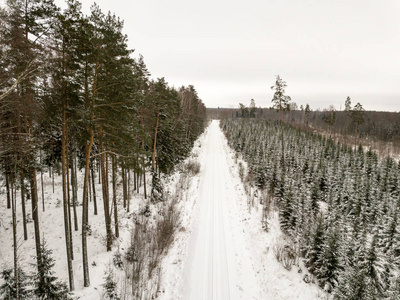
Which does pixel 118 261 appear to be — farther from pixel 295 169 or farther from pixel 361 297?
pixel 295 169

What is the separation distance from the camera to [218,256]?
12.6 meters

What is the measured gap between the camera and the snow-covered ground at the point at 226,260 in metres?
10.1

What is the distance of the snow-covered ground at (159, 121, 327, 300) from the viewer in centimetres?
1011

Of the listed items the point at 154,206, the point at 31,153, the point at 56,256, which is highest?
the point at 31,153

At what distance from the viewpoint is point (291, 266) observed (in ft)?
39.2

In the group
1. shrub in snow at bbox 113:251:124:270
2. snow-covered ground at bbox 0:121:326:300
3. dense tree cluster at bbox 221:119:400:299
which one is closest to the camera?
dense tree cluster at bbox 221:119:400:299

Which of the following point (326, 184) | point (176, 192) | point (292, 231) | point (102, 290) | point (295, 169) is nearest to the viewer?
point (102, 290)

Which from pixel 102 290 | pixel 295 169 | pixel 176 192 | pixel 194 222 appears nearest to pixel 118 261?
pixel 102 290

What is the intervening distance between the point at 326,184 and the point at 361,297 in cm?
2341

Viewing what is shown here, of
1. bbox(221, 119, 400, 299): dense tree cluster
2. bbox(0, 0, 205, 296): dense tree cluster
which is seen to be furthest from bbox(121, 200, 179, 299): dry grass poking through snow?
bbox(221, 119, 400, 299): dense tree cluster

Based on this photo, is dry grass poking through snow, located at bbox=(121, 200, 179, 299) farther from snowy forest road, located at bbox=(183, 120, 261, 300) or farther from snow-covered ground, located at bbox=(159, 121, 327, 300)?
snowy forest road, located at bbox=(183, 120, 261, 300)

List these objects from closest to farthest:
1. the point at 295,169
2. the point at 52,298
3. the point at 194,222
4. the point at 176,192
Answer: the point at 52,298 < the point at 194,222 < the point at 176,192 < the point at 295,169

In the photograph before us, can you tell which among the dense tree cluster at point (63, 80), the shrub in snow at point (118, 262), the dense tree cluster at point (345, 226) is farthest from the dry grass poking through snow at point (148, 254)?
the dense tree cluster at point (345, 226)

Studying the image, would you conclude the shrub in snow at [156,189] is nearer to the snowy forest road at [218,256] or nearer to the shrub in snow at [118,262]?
the snowy forest road at [218,256]
